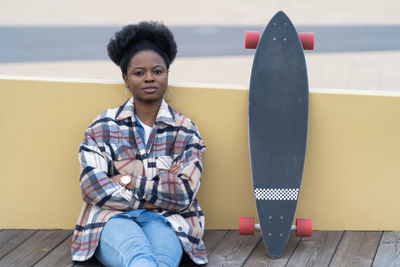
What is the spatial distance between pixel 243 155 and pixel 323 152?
0.37m

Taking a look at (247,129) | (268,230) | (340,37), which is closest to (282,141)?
(247,129)

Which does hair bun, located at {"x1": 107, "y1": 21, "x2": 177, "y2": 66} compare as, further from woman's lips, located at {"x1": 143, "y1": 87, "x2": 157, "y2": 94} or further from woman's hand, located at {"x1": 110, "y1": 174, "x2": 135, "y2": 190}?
woman's hand, located at {"x1": 110, "y1": 174, "x2": 135, "y2": 190}

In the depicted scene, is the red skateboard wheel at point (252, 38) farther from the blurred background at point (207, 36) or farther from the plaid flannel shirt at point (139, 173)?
the blurred background at point (207, 36)

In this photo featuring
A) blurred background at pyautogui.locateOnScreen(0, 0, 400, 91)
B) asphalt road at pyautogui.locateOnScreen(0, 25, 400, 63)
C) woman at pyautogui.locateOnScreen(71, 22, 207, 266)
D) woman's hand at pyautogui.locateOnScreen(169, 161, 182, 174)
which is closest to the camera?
woman at pyautogui.locateOnScreen(71, 22, 207, 266)

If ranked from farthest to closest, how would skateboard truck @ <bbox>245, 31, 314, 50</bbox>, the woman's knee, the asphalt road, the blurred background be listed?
the asphalt road < the blurred background < skateboard truck @ <bbox>245, 31, 314, 50</bbox> < the woman's knee

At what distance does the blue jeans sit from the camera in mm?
2443

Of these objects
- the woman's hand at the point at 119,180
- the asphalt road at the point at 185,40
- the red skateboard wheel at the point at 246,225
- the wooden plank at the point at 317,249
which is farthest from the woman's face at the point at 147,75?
the asphalt road at the point at 185,40

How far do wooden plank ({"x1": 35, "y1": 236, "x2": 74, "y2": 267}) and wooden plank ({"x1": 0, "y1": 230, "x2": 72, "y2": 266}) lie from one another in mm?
25

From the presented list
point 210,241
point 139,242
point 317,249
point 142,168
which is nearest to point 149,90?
point 142,168

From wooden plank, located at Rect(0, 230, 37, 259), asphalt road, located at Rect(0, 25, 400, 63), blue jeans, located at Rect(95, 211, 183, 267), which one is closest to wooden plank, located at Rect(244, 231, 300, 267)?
blue jeans, located at Rect(95, 211, 183, 267)

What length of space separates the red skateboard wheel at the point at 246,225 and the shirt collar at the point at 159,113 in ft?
1.75

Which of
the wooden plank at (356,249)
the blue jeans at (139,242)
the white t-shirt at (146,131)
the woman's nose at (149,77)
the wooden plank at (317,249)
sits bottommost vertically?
the wooden plank at (356,249)

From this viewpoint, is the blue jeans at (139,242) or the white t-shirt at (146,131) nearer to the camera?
the blue jeans at (139,242)

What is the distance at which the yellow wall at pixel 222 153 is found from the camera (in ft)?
9.54
